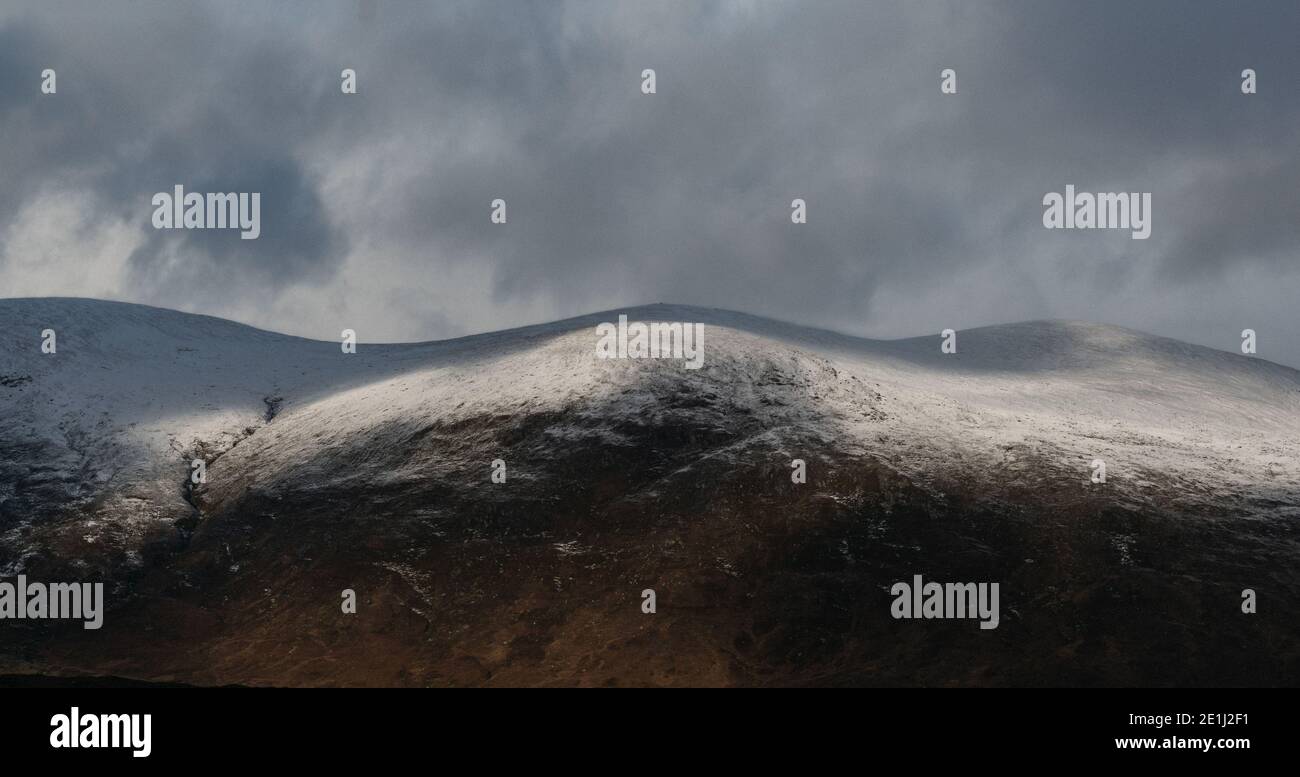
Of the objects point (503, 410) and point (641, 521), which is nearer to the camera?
point (641, 521)

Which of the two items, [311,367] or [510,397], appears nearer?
[510,397]

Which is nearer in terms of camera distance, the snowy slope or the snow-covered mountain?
the snow-covered mountain

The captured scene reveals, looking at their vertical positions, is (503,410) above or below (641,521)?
above

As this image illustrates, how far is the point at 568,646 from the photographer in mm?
27281

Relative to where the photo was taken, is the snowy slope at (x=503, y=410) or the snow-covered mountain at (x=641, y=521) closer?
the snow-covered mountain at (x=641, y=521)

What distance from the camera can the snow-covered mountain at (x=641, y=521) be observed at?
88.6 ft

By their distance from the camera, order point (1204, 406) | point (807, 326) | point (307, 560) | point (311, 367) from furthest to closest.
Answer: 1. point (807, 326)
2. point (311, 367)
3. point (1204, 406)
4. point (307, 560)

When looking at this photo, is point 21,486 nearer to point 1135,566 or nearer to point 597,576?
point 597,576

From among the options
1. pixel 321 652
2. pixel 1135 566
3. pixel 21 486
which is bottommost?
pixel 321 652

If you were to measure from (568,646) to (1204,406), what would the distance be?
3487 cm

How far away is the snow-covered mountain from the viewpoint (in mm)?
27000

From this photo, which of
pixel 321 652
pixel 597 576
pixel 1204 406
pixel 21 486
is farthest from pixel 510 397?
pixel 1204 406

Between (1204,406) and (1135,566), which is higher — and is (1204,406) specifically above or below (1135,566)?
above

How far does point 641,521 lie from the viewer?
31.8 meters
